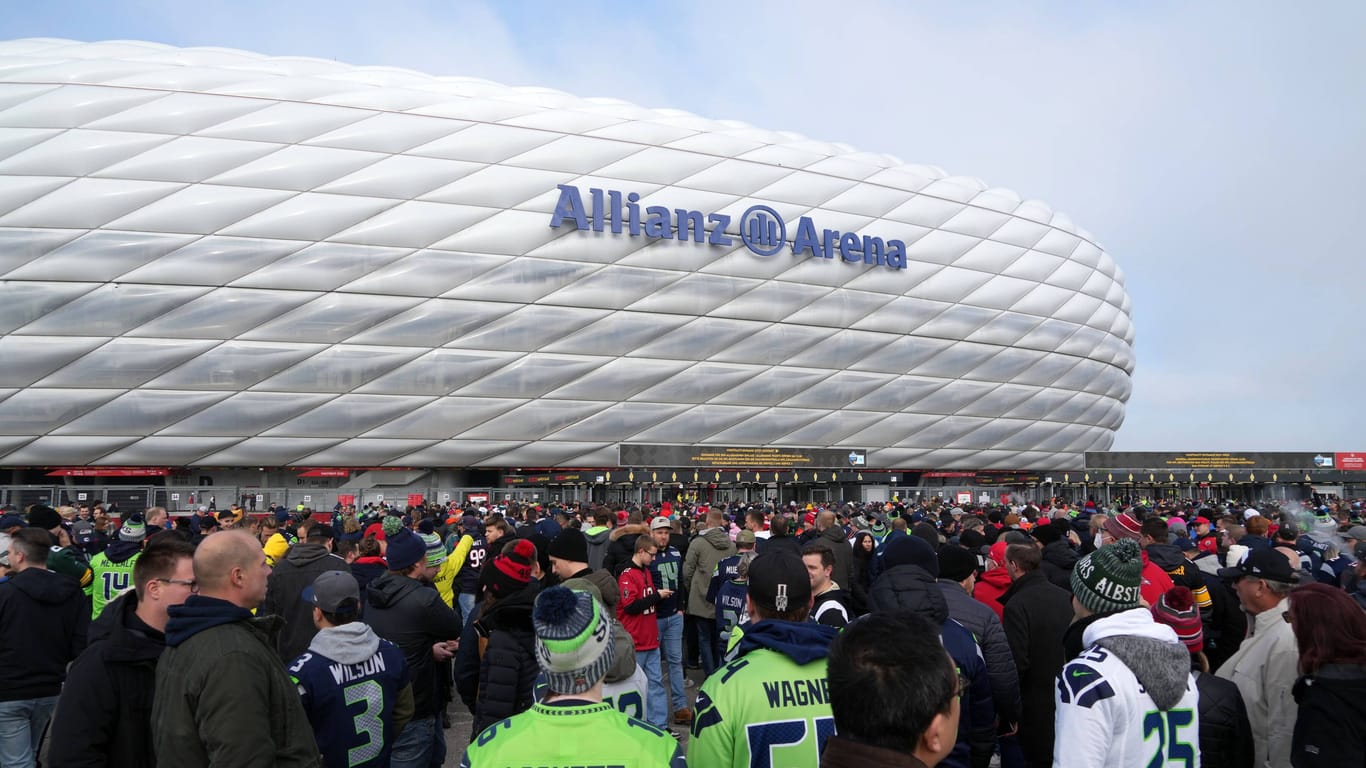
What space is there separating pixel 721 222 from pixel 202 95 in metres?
20.7

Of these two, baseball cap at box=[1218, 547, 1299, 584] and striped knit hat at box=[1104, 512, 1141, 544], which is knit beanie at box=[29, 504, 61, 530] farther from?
striped knit hat at box=[1104, 512, 1141, 544]

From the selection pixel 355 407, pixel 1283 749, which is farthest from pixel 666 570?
pixel 355 407

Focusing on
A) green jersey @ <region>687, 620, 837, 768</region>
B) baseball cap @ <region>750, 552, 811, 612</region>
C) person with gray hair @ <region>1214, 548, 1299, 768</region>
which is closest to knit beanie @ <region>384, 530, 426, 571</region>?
baseball cap @ <region>750, 552, 811, 612</region>

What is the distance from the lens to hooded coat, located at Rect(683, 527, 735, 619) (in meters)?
9.27

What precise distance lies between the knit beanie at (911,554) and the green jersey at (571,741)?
2.35 metres

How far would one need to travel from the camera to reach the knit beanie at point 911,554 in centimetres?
450

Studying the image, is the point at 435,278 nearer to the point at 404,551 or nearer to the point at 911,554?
the point at 404,551

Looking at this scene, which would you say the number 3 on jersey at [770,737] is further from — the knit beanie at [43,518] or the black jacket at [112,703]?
the knit beanie at [43,518]

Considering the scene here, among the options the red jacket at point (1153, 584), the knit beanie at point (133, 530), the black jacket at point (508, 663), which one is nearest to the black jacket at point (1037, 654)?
the red jacket at point (1153, 584)

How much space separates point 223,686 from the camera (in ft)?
9.53

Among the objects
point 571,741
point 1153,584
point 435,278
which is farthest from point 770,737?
point 435,278

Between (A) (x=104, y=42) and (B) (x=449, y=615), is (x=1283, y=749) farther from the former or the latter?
(A) (x=104, y=42)

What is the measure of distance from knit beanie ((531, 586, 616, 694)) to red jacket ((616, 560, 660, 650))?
467 centimetres

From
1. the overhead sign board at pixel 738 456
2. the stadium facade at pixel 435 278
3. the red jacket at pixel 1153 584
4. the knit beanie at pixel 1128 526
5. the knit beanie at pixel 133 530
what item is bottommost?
the red jacket at pixel 1153 584
